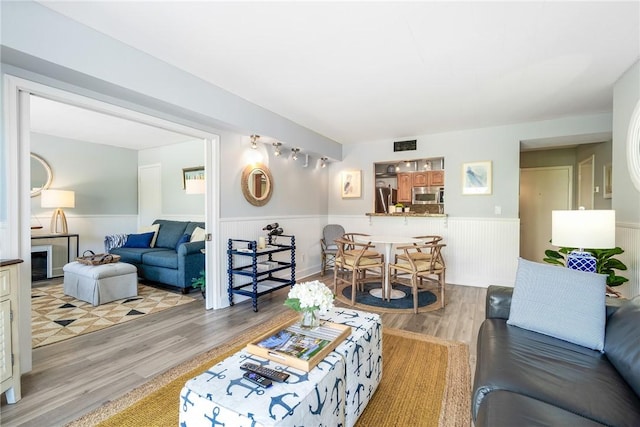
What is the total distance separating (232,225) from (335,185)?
2.49 meters

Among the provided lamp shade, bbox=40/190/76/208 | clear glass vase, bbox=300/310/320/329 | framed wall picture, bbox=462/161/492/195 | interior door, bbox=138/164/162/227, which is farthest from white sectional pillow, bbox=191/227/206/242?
framed wall picture, bbox=462/161/492/195

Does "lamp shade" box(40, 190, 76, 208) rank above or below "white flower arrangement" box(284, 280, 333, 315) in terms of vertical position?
above

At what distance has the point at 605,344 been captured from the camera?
1527 mm

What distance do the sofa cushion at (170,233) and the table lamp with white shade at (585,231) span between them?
492cm

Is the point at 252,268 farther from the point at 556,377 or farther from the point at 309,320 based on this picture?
the point at 556,377

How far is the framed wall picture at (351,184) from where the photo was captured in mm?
5266

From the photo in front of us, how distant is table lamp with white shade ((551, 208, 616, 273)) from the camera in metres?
2.07

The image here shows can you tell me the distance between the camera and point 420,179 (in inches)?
264

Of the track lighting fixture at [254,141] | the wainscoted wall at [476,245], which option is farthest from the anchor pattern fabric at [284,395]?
the wainscoted wall at [476,245]

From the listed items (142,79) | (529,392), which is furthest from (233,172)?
(529,392)

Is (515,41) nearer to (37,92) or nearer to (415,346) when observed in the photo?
(415,346)

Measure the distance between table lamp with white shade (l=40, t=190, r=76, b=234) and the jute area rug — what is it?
427 centimetres

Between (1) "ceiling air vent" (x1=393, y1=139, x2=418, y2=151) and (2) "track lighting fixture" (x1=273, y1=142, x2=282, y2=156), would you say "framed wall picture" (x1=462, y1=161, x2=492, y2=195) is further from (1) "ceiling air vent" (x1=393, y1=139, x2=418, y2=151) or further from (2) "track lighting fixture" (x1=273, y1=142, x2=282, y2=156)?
(2) "track lighting fixture" (x1=273, y1=142, x2=282, y2=156)

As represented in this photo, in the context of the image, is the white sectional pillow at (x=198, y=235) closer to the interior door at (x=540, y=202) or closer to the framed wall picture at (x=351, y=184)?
the framed wall picture at (x=351, y=184)
